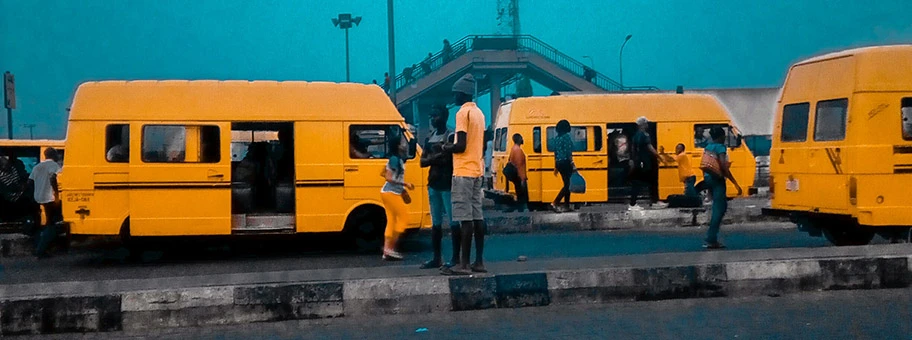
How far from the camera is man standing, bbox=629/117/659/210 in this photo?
15.2 m

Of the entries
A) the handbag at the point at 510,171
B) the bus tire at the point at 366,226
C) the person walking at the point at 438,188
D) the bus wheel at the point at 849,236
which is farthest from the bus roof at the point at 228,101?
the bus wheel at the point at 849,236

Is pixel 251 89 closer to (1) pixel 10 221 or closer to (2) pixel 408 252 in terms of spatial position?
(2) pixel 408 252

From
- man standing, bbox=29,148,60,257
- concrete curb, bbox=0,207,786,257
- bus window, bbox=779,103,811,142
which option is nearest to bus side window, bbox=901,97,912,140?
bus window, bbox=779,103,811,142

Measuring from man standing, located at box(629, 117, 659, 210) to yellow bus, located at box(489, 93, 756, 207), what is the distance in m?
0.19

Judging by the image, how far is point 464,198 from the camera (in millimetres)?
7578

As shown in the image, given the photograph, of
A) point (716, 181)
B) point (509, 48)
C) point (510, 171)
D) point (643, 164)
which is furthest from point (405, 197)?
point (509, 48)

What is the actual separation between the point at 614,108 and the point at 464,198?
9.74m

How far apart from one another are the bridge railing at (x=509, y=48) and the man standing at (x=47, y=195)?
91.2ft

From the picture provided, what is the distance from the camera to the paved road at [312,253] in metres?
10.5

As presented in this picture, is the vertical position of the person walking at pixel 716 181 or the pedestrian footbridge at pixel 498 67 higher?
the pedestrian footbridge at pixel 498 67

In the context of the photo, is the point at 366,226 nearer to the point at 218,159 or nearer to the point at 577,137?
the point at 218,159

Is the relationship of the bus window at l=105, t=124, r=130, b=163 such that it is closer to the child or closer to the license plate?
the license plate

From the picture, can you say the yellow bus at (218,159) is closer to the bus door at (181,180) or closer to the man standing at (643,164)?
the bus door at (181,180)

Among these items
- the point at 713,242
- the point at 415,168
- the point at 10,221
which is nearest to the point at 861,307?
the point at 713,242
